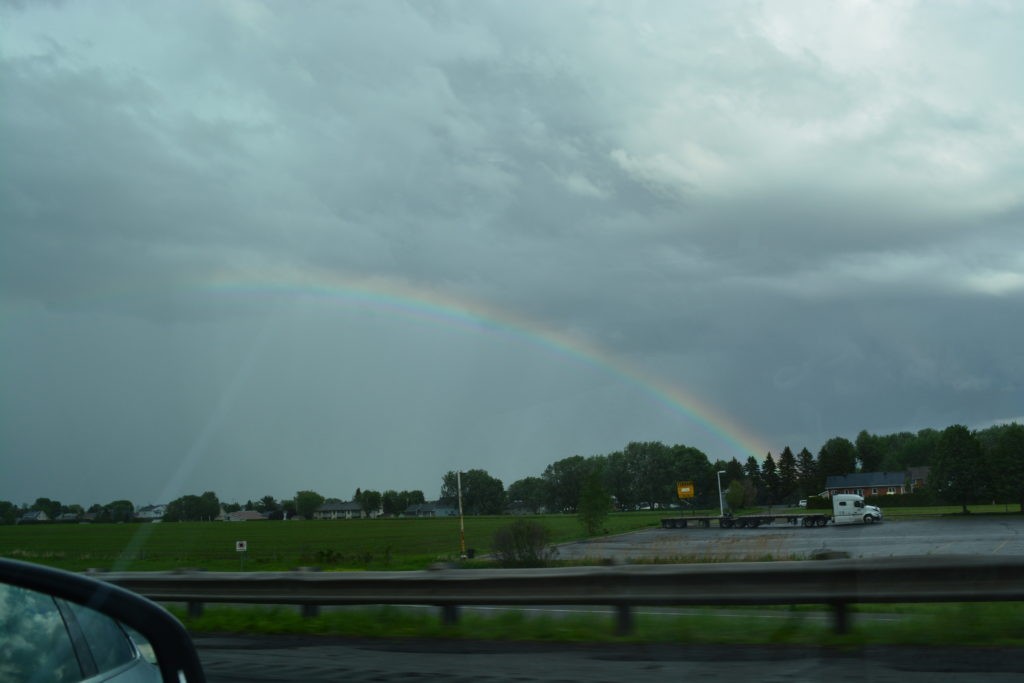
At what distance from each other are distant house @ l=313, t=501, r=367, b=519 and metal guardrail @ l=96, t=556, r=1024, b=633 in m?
53.9

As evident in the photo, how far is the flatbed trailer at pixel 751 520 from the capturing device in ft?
93.1

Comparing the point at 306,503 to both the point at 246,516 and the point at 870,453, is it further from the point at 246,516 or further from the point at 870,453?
the point at 870,453

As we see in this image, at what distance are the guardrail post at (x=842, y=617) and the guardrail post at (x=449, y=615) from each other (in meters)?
4.44

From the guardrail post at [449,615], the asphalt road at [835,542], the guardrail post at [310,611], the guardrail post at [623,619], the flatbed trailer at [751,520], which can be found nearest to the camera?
the guardrail post at [623,619]

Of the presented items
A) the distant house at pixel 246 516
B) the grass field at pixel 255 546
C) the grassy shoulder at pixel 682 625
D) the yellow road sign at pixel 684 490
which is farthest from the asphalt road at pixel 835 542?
the distant house at pixel 246 516

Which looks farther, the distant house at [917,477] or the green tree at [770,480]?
the green tree at [770,480]

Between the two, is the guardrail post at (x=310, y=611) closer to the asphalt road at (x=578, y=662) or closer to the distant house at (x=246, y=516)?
the asphalt road at (x=578, y=662)

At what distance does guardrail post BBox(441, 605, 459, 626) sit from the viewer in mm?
10789

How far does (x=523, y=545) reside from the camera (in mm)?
21172

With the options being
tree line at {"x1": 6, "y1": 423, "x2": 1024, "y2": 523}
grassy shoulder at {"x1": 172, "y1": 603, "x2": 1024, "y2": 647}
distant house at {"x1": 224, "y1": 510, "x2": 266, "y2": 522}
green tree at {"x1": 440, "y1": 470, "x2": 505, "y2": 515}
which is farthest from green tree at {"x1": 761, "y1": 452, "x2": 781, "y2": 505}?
distant house at {"x1": 224, "y1": 510, "x2": 266, "y2": 522}

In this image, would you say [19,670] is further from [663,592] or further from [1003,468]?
[1003,468]

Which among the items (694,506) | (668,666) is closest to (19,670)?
(668,666)

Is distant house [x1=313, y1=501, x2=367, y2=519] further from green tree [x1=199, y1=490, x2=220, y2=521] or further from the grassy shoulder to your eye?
the grassy shoulder

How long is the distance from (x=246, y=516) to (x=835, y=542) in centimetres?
5180
